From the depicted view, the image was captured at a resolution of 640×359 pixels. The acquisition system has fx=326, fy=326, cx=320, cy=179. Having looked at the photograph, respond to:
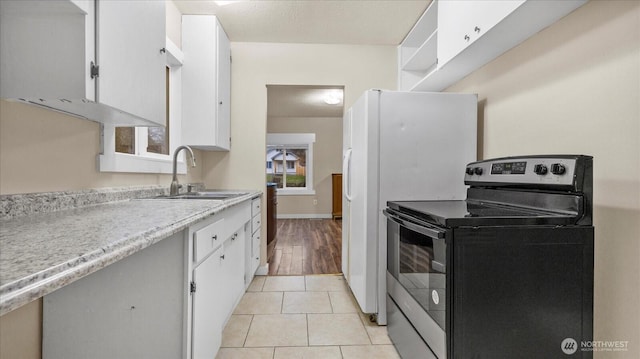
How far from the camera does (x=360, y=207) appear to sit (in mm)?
2273

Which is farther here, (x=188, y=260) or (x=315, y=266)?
(x=315, y=266)

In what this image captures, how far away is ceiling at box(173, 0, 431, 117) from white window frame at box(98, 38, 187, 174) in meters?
0.48

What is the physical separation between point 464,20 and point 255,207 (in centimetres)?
218

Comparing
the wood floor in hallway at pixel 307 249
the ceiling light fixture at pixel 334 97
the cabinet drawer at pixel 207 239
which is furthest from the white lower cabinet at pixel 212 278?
the ceiling light fixture at pixel 334 97

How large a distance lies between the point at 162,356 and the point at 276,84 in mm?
2675

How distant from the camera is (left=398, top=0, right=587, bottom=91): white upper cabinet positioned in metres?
1.45

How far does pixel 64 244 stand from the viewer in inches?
29.0

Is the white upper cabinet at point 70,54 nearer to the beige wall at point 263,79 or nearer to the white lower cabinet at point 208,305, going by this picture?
the white lower cabinet at point 208,305

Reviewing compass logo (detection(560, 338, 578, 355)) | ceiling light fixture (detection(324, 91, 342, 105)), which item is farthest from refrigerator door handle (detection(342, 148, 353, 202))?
ceiling light fixture (detection(324, 91, 342, 105))

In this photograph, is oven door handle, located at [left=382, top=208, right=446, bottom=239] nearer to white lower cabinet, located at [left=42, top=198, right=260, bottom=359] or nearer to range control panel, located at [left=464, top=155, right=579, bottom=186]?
range control panel, located at [left=464, top=155, right=579, bottom=186]

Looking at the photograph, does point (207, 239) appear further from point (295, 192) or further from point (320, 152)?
point (320, 152)

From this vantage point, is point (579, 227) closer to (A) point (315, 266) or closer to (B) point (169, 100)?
(A) point (315, 266)

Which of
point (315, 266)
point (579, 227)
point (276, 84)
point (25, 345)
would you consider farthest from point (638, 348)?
point (276, 84)

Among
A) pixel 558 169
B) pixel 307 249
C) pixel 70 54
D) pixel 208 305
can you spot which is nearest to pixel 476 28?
pixel 558 169
